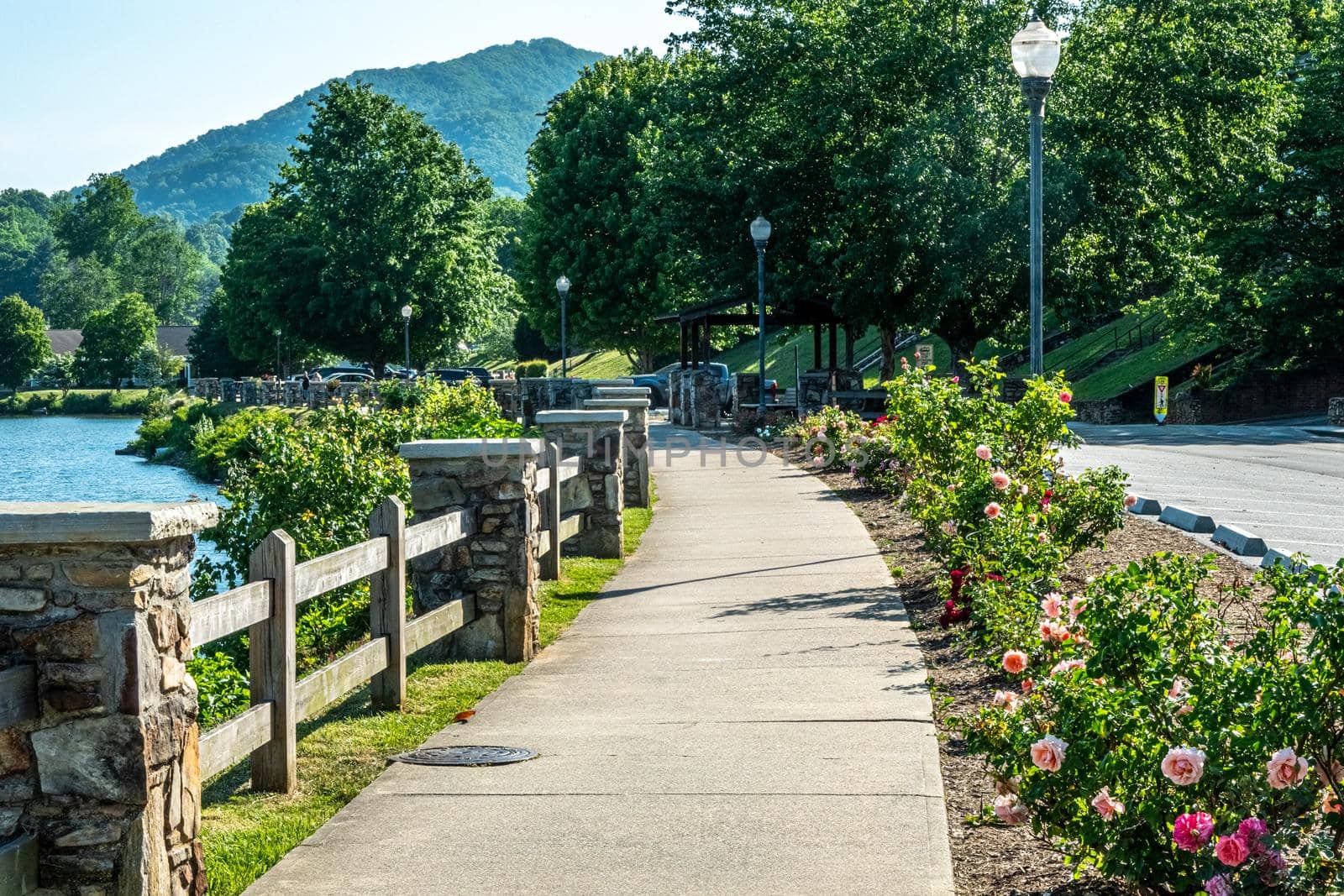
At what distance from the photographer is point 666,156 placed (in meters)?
34.6

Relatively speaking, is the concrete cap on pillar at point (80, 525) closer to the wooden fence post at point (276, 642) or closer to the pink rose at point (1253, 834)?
the wooden fence post at point (276, 642)

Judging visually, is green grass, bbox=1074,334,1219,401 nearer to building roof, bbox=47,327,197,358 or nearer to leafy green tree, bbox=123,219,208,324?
building roof, bbox=47,327,197,358

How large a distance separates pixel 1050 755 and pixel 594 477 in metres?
8.86

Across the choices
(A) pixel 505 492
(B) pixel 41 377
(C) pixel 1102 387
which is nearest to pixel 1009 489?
(A) pixel 505 492

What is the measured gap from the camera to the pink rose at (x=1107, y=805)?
13.1 ft

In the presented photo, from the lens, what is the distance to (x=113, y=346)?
10425 cm

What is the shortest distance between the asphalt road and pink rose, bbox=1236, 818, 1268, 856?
12.7ft

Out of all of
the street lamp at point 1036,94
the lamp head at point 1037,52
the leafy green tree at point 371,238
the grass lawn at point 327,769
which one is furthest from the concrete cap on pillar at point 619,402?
the leafy green tree at point 371,238

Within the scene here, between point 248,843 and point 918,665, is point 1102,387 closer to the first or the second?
point 918,665

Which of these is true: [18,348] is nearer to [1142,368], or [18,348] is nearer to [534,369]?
[534,369]

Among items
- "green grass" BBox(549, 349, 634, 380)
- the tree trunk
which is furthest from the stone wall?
"green grass" BBox(549, 349, 634, 380)

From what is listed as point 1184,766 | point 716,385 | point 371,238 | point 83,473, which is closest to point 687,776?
point 1184,766

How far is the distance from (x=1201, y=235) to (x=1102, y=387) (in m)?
6.66

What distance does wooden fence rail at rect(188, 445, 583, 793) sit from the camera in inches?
203
